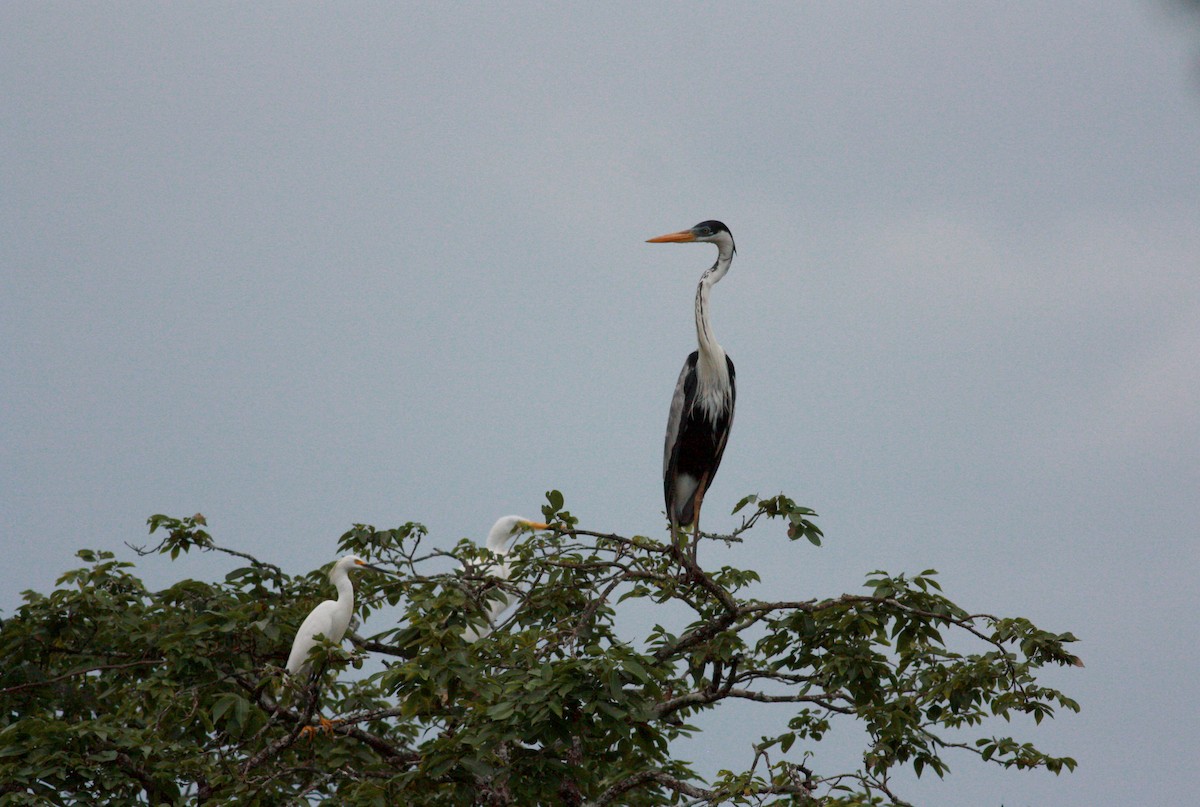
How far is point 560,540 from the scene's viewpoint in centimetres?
529

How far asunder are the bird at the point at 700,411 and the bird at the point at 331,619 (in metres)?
2.26

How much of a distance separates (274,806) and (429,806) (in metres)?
0.82

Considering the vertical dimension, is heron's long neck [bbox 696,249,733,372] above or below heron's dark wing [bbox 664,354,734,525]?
above

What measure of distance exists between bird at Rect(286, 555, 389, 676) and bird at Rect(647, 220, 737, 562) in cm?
→ 226

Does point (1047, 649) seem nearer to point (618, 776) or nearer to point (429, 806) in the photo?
point (618, 776)

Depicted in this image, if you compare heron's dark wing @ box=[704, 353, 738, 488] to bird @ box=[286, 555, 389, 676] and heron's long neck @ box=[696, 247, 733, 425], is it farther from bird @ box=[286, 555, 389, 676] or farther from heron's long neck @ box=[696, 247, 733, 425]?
bird @ box=[286, 555, 389, 676]

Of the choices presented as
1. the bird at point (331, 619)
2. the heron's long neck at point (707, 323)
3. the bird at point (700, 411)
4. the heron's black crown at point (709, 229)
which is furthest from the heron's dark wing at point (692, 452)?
the bird at point (331, 619)

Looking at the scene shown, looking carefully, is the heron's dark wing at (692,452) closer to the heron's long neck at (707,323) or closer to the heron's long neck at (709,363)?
the heron's long neck at (709,363)

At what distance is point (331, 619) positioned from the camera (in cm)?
580

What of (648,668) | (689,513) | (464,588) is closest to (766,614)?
(648,668)

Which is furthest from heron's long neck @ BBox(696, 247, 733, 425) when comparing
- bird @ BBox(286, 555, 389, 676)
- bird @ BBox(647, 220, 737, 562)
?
bird @ BBox(286, 555, 389, 676)

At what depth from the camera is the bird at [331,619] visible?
562cm

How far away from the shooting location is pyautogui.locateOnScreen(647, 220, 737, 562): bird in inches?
289

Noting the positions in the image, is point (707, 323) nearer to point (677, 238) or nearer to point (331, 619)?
point (677, 238)
